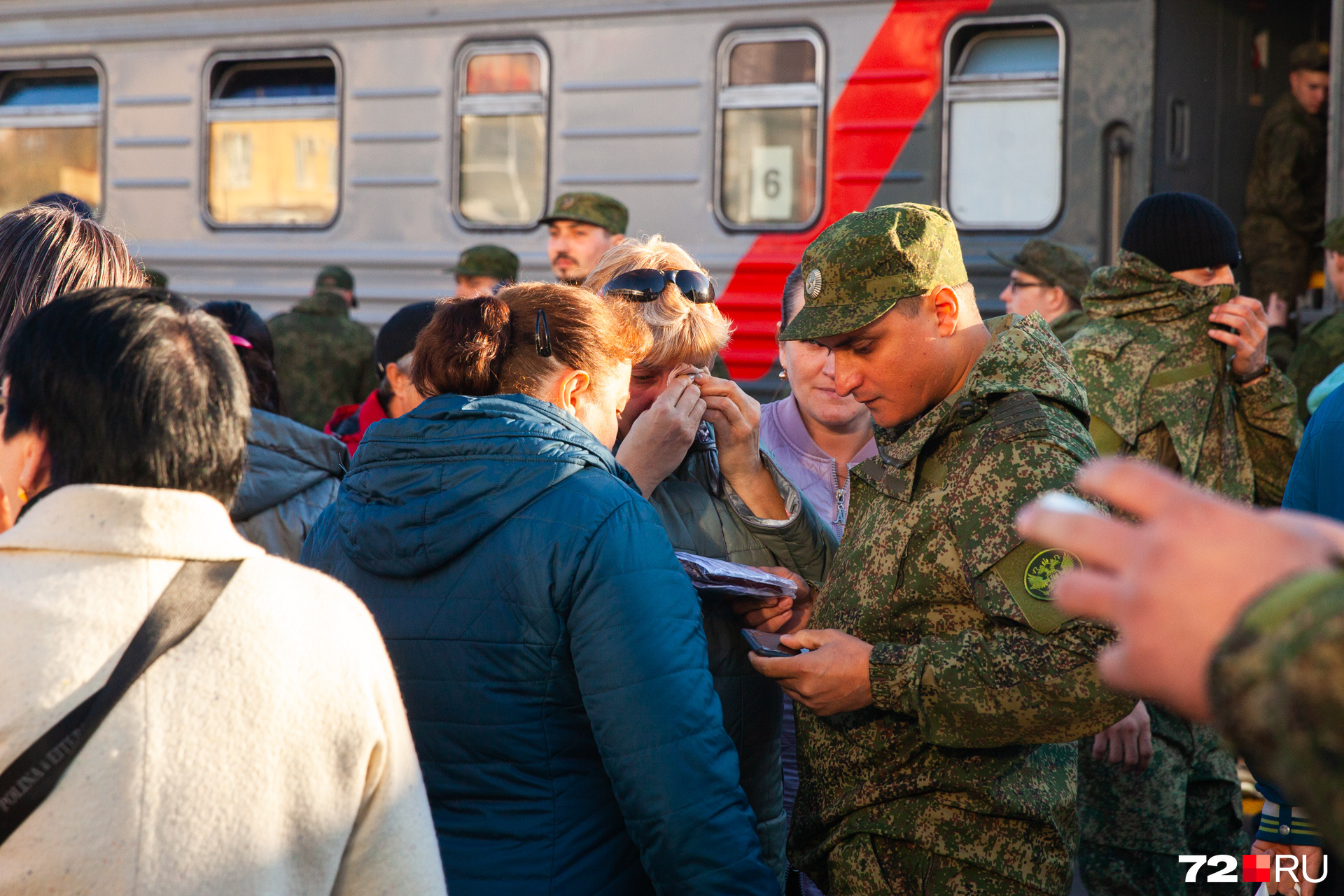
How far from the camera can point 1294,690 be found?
0.75 meters

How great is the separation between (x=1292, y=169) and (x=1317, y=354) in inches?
50.7

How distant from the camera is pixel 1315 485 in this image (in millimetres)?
2713

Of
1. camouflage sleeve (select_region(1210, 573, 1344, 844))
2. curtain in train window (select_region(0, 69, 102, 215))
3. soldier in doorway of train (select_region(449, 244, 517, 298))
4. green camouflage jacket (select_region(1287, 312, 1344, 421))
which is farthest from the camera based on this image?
curtain in train window (select_region(0, 69, 102, 215))

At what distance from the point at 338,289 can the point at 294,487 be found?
11.7 ft

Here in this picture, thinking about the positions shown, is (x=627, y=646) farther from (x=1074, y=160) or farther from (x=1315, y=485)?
(x=1074, y=160)

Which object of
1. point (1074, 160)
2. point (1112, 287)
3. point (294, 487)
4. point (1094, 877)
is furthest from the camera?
point (1074, 160)

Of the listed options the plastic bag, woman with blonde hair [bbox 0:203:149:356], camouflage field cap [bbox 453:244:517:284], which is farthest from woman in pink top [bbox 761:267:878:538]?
camouflage field cap [bbox 453:244:517:284]

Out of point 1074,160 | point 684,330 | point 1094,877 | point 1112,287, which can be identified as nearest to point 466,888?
point 684,330

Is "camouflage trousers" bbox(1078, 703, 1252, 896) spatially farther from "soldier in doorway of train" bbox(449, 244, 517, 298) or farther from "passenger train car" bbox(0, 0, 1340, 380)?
"soldier in doorway of train" bbox(449, 244, 517, 298)

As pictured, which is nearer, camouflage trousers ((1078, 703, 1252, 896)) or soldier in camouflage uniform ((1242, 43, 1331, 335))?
camouflage trousers ((1078, 703, 1252, 896))

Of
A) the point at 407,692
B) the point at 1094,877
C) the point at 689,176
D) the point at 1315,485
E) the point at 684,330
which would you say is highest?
the point at 689,176

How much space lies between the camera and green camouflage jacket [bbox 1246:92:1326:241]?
5586mm

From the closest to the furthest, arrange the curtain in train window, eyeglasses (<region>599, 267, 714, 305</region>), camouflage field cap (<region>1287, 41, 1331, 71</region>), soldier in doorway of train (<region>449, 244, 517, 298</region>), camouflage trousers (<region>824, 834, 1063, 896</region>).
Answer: camouflage trousers (<region>824, 834, 1063, 896</region>), eyeglasses (<region>599, 267, 714, 305</region>), camouflage field cap (<region>1287, 41, 1331, 71</region>), soldier in doorway of train (<region>449, 244, 517, 298</region>), the curtain in train window

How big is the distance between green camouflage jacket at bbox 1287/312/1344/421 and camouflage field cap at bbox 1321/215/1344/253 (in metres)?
0.36
